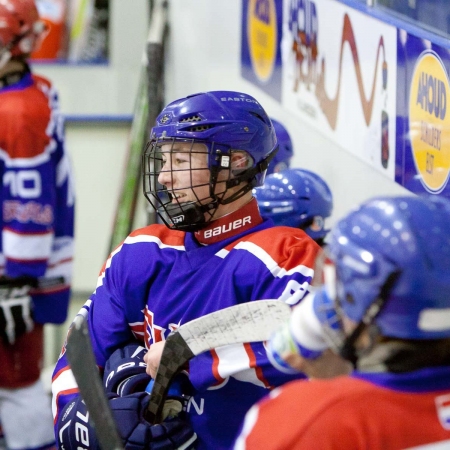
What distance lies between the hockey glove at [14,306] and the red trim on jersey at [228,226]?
5.17ft

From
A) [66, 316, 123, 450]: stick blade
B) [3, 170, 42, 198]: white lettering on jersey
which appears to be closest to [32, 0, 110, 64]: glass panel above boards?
[3, 170, 42, 198]: white lettering on jersey

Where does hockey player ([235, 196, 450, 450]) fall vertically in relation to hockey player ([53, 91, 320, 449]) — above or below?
above

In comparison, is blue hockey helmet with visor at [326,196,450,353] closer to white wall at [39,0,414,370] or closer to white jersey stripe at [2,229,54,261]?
white jersey stripe at [2,229,54,261]

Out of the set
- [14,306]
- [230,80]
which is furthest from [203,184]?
[230,80]

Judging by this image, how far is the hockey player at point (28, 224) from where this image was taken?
331cm

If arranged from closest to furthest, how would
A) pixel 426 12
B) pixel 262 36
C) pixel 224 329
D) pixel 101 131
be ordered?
1. pixel 224 329
2. pixel 426 12
3. pixel 262 36
4. pixel 101 131

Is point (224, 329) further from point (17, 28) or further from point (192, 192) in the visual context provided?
point (17, 28)

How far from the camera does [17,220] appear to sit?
131 inches

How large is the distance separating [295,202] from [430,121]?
433 mm

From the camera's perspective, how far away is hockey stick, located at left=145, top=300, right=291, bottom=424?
1726 millimetres

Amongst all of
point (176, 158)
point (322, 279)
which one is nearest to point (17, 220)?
point (176, 158)

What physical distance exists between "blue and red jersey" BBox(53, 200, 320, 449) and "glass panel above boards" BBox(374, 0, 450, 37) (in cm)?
76

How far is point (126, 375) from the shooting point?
1890 mm

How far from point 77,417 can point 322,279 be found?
0.70 meters
